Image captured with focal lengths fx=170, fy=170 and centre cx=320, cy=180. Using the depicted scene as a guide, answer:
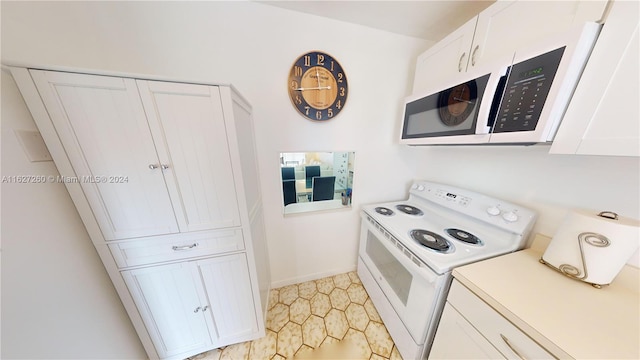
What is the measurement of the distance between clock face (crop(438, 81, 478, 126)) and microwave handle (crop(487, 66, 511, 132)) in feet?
0.30

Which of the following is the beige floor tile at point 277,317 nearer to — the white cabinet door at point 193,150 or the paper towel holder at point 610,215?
the white cabinet door at point 193,150

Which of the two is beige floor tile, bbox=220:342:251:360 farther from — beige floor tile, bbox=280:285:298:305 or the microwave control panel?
the microwave control panel

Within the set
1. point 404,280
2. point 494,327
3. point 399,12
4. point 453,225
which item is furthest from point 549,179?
point 399,12

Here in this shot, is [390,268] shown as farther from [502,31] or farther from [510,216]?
[502,31]

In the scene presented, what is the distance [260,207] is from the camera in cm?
137

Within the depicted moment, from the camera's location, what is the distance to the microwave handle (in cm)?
76

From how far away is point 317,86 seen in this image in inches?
50.6

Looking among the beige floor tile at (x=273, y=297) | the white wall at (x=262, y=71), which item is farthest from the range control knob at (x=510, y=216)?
the beige floor tile at (x=273, y=297)

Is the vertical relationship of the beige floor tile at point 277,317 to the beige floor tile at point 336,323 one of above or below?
below

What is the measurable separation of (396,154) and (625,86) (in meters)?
1.12

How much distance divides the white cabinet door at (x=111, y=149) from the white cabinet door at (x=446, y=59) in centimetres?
168

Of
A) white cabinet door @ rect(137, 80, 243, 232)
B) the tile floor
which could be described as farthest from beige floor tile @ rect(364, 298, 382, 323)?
white cabinet door @ rect(137, 80, 243, 232)

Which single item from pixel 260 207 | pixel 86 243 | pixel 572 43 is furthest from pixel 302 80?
pixel 86 243

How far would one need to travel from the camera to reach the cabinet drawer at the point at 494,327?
1.84 feet
